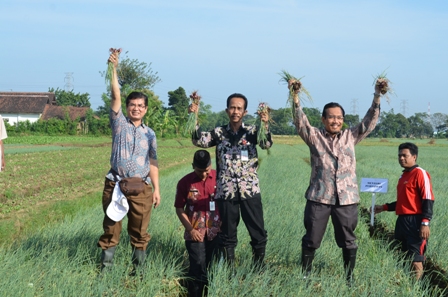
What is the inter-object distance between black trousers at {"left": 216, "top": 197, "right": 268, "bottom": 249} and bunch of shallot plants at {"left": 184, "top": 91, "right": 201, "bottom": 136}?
553 mm

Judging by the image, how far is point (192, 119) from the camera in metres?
3.98

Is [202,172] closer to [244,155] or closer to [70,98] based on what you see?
[244,155]

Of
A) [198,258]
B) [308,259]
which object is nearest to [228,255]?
[198,258]

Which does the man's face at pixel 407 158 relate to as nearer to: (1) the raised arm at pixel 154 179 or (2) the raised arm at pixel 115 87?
(1) the raised arm at pixel 154 179

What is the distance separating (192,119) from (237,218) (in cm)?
80

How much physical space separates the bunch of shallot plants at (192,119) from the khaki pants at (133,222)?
52 cm

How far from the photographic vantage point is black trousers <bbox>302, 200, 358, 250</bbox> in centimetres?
384

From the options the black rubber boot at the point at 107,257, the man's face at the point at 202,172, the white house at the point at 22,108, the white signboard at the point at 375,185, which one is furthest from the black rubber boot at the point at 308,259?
the white house at the point at 22,108

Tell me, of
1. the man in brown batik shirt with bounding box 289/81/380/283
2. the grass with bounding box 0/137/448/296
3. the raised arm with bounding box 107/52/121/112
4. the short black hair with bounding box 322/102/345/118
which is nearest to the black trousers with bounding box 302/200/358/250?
the man in brown batik shirt with bounding box 289/81/380/283

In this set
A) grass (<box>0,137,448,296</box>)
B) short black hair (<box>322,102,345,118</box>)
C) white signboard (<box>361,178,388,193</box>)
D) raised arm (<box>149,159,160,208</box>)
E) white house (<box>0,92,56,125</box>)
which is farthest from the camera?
white house (<box>0,92,56,125</box>)

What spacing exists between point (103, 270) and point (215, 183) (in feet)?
3.44

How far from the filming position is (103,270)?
3.70 m

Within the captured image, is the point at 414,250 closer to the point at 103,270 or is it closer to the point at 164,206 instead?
the point at 103,270

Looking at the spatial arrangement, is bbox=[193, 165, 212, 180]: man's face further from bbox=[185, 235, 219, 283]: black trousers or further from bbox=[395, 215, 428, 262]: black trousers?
bbox=[395, 215, 428, 262]: black trousers
